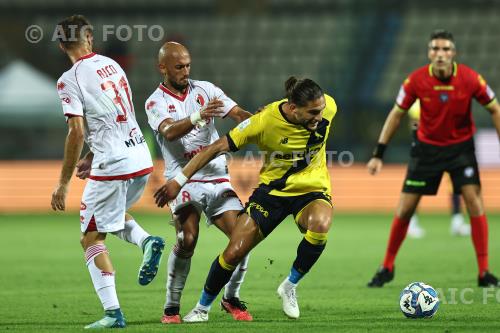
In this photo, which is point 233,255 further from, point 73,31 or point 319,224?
point 73,31

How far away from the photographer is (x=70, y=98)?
6656 millimetres

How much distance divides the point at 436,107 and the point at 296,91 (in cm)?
266

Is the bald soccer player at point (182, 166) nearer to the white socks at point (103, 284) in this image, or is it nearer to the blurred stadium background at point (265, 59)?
the white socks at point (103, 284)

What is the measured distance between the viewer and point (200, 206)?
24.1ft

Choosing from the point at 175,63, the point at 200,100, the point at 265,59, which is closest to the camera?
the point at 175,63

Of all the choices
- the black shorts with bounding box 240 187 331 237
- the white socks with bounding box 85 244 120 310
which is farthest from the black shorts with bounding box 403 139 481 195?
the white socks with bounding box 85 244 120 310

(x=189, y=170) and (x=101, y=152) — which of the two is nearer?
(x=189, y=170)

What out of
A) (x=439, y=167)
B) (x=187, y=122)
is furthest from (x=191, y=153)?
(x=439, y=167)

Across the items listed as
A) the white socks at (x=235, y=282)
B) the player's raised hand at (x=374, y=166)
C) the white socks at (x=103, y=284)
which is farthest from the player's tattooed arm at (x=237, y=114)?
the player's raised hand at (x=374, y=166)

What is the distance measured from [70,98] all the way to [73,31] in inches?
17.5

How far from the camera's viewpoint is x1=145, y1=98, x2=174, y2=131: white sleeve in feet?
23.5

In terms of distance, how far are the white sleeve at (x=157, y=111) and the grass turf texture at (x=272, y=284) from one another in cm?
139

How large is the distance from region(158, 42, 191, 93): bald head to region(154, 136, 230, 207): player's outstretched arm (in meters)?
0.76

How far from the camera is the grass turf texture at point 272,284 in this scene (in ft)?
22.7
